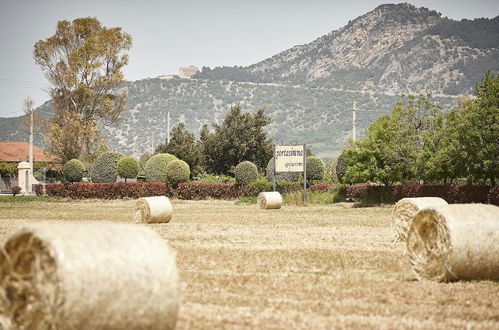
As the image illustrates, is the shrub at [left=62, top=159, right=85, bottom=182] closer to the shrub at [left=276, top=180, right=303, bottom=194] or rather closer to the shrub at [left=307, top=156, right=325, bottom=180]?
the shrub at [left=276, top=180, right=303, bottom=194]

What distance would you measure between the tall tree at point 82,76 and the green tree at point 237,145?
12057mm

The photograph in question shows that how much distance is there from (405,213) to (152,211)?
9.79 meters

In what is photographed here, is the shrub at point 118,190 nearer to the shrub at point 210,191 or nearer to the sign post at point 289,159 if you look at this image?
the shrub at point 210,191

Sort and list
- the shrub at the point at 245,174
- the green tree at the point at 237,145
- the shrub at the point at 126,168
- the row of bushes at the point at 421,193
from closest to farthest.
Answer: the row of bushes at the point at 421,193 < the shrub at the point at 245,174 < the shrub at the point at 126,168 < the green tree at the point at 237,145

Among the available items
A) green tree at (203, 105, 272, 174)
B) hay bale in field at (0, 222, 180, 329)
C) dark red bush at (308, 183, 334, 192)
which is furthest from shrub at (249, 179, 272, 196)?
hay bale in field at (0, 222, 180, 329)

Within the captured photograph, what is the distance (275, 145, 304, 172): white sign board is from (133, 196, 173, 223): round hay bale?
73.6 feet

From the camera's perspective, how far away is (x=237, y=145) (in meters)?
68.2

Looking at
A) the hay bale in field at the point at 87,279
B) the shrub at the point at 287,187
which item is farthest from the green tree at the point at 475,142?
the hay bale in field at the point at 87,279

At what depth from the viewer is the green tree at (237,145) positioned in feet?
225

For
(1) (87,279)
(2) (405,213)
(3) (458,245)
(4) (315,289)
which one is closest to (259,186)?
(2) (405,213)

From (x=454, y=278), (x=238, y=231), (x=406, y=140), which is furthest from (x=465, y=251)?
(x=406, y=140)

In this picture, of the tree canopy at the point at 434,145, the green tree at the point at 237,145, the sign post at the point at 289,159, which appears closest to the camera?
the tree canopy at the point at 434,145

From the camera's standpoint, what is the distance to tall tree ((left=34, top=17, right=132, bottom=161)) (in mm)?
71812

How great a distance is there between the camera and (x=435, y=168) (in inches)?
1531
